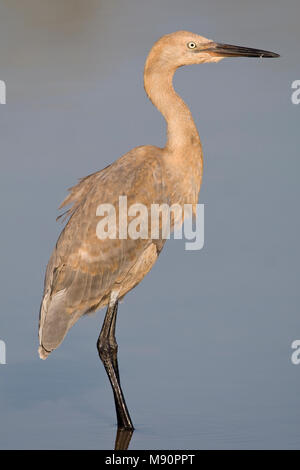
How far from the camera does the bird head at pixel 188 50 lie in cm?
745

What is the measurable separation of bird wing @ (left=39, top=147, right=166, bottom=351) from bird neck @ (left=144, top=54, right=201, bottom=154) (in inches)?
9.4

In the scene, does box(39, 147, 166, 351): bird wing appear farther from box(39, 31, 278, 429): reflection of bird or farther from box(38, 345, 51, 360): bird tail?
box(38, 345, 51, 360): bird tail

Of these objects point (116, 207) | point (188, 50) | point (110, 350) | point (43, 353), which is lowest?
point (43, 353)

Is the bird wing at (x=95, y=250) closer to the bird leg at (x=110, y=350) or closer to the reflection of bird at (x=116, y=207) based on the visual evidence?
the reflection of bird at (x=116, y=207)

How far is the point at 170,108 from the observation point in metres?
7.41

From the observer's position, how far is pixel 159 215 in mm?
7223

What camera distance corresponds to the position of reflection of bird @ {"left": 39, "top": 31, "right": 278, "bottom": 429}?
7039mm

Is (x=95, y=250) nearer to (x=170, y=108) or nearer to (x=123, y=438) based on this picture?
(x=170, y=108)

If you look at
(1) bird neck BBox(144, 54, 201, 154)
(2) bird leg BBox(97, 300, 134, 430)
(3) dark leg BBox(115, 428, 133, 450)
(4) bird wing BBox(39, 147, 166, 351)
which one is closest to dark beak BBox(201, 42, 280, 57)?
(1) bird neck BBox(144, 54, 201, 154)

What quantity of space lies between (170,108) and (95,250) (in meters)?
1.18

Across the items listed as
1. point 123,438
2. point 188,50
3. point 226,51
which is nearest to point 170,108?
point 188,50
